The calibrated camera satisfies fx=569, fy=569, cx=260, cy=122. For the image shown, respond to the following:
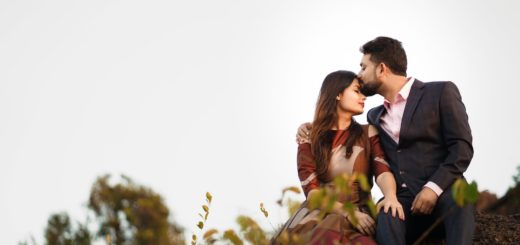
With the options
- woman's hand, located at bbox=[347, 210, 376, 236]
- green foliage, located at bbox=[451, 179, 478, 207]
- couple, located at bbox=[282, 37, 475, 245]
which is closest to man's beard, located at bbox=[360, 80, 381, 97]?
couple, located at bbox=[282, 37, 475, 245]

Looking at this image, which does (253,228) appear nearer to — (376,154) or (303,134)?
(376,154)

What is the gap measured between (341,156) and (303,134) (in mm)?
382

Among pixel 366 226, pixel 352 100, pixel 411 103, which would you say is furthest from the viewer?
pixel 352 100

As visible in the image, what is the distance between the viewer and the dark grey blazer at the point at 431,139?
3.84 meters

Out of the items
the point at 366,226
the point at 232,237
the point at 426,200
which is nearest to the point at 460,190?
the point at 232,237

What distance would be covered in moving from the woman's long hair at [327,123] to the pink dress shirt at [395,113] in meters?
0.22

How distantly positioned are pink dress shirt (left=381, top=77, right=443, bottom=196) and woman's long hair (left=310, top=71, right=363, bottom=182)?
0.22 meters

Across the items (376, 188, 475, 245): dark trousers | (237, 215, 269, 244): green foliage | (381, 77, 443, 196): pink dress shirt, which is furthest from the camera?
(381, 77, 443, 196): pink dress shirt

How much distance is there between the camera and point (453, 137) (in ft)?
12.7

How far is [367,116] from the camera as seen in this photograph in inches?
181

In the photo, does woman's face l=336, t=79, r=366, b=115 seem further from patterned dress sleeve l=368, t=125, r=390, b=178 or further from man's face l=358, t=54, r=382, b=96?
patterned dress sleeve l=368, t=125, r=390, b=178

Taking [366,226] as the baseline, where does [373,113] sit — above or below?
above

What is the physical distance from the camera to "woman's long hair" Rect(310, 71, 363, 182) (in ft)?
14.2

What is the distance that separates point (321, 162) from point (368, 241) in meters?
0.84
